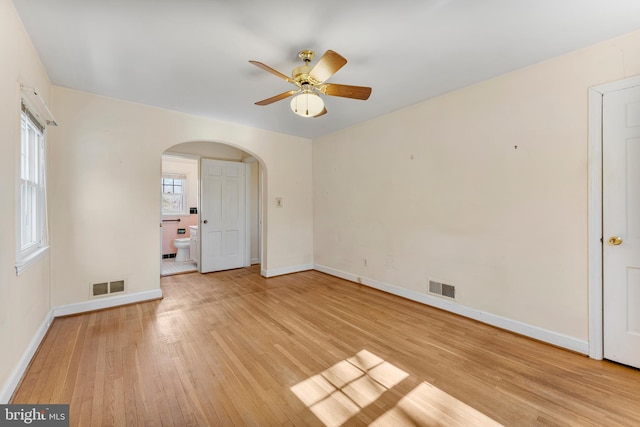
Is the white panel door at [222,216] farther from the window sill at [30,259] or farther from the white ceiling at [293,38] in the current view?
the window sill at [30,259]

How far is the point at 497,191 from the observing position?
2.74 meters

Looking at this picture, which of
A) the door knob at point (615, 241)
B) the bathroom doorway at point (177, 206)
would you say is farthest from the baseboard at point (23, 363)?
the door knob at point (615, 241)

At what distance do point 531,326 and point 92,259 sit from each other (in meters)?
4.90

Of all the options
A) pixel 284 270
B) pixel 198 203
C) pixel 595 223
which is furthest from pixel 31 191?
pixel 595 223

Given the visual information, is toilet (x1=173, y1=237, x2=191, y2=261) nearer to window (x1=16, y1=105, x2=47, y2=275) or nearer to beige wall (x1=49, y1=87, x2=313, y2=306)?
beige wall (x1=49, y1=87, x2=313, y2=306)

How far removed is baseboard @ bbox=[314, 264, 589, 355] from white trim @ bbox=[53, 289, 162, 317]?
3.15 meters

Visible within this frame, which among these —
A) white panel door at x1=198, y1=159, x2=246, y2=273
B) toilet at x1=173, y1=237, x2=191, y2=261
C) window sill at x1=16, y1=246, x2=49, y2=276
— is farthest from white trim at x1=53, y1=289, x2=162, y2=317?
toilet at x1=173, y1=237, x2=191, y2=261

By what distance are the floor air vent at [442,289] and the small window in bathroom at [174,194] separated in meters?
6.29

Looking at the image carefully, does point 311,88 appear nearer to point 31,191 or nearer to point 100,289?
point 31,191

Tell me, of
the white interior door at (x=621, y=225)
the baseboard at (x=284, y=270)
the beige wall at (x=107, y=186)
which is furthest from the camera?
the baseboard at (x=284, y=270)

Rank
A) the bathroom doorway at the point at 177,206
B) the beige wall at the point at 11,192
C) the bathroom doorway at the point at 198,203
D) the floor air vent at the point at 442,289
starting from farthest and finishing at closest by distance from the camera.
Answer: the bathroom doorway at the point at 177,206, the bathroom doorway at the point at 198,203, the floor air vent at the point at 442,289, the beige wall at the point at 11,192

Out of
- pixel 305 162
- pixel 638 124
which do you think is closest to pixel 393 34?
pixel 638 124

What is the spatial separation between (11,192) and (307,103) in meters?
2.28

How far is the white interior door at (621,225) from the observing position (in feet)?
6.65
